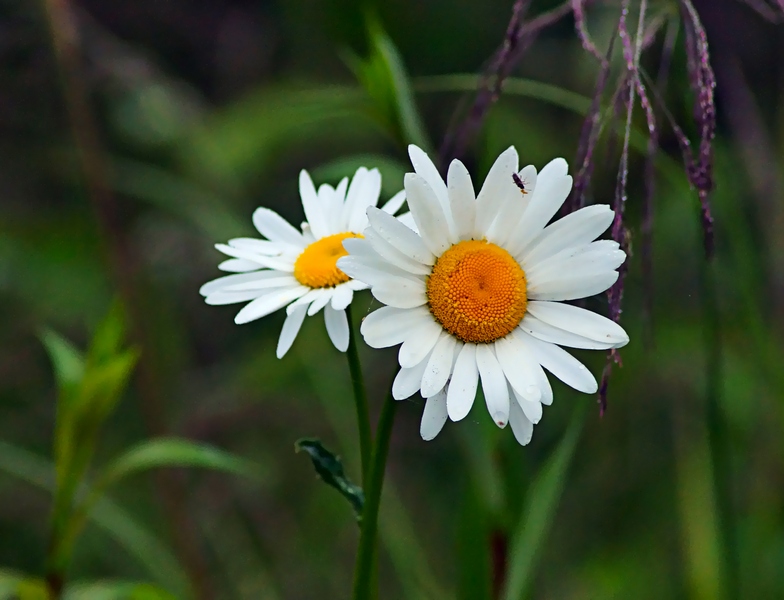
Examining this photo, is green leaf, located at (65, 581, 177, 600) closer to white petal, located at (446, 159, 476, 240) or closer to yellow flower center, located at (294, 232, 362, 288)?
yellow flower center, located at (294, 232, 362, 288)

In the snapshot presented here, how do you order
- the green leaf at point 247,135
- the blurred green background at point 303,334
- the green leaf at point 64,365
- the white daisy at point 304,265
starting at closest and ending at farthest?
1. the white daisy at point 304,265
2. the green leaf at point 64,365
3. the blurred green background at point 303,334
4. the green leaf at point 247,135

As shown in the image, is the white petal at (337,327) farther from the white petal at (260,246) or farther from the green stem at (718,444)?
the green stem at (718,444)

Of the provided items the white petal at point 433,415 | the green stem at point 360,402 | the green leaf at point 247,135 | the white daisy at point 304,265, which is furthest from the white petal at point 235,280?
the green leaf at point 247,135

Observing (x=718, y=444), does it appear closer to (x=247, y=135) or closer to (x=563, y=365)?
(x=563, y=365)

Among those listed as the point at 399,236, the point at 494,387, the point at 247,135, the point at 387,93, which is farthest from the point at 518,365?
the point at 247,135

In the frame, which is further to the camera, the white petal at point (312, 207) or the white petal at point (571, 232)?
the white petal at point (312, 207)
